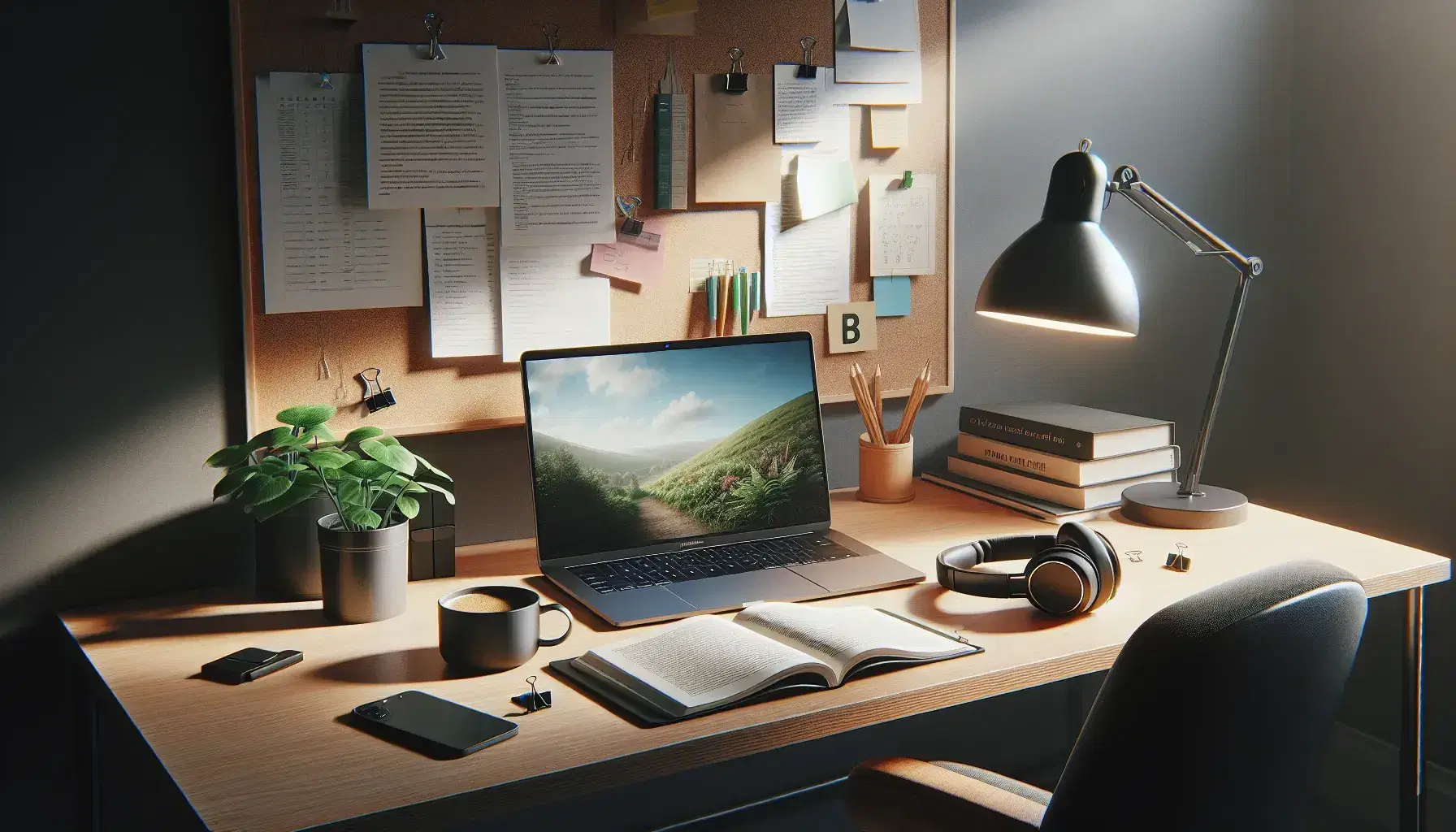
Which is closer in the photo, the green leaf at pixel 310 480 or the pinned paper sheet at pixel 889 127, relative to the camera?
the green leaf at pixel 310 480

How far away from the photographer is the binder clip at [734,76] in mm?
1835

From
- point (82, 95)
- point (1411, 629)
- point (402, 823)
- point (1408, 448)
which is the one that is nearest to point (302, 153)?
point (82, 95)

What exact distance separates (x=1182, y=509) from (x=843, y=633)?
75cm

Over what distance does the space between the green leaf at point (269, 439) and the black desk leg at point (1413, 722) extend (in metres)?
1.48

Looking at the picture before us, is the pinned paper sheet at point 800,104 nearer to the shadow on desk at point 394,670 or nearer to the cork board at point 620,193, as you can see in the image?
the cork board at point 620,193

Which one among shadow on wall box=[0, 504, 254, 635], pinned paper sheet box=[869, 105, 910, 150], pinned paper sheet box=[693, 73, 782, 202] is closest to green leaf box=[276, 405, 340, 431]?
shadow on wall box=[0, 504, 254, 635]

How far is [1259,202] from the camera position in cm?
238

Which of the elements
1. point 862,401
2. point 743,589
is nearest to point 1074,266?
point 862,401

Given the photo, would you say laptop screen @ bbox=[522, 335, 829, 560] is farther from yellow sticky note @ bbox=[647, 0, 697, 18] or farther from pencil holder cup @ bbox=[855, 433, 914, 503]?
yellow sticky note @ bbox=[647, 0, 697, 18]

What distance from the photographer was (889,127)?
1.99m

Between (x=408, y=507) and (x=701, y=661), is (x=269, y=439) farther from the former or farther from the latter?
(x=701, y=661)

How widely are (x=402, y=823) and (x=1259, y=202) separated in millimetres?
2087

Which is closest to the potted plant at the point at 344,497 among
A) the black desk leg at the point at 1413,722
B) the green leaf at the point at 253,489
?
the green leaf at the point at 253,489

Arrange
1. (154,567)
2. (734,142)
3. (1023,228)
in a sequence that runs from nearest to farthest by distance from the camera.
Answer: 1. (154,567)
2. (734,142)
3. (1023,228)
